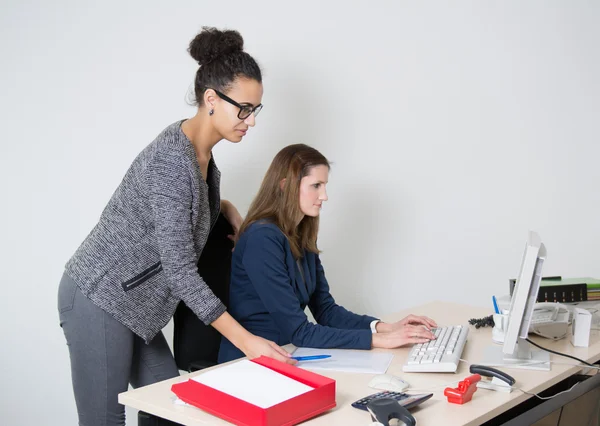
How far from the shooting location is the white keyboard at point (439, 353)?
1.76 metres

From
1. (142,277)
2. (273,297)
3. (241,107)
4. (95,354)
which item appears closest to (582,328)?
(273,297)

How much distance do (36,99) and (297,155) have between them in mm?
1722

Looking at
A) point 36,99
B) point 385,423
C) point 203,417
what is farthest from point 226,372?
point 36,99

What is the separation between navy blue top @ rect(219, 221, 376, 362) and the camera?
2.03 meters

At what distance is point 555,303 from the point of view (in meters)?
2.24

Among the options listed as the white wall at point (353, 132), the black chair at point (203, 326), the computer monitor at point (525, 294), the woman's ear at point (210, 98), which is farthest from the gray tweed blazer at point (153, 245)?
the white wall at point (353, 132)

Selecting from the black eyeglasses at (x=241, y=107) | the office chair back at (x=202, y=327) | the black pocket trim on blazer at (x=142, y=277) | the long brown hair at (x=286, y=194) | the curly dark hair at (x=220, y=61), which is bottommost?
the office chair back at (x=202, y=327)

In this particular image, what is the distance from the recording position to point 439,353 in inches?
72.2

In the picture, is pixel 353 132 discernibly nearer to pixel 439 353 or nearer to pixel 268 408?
pixel 439 353

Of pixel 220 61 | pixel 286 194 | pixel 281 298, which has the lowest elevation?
pixel 281 298

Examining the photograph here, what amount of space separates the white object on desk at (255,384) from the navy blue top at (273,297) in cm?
42

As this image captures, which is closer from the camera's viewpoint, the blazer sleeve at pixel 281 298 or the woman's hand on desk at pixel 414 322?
the blazer sleeve at pixel 281 298

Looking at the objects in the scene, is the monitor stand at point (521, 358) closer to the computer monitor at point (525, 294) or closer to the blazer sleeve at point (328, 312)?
the computer monitor at point (525, 294)

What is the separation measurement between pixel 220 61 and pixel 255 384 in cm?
96
